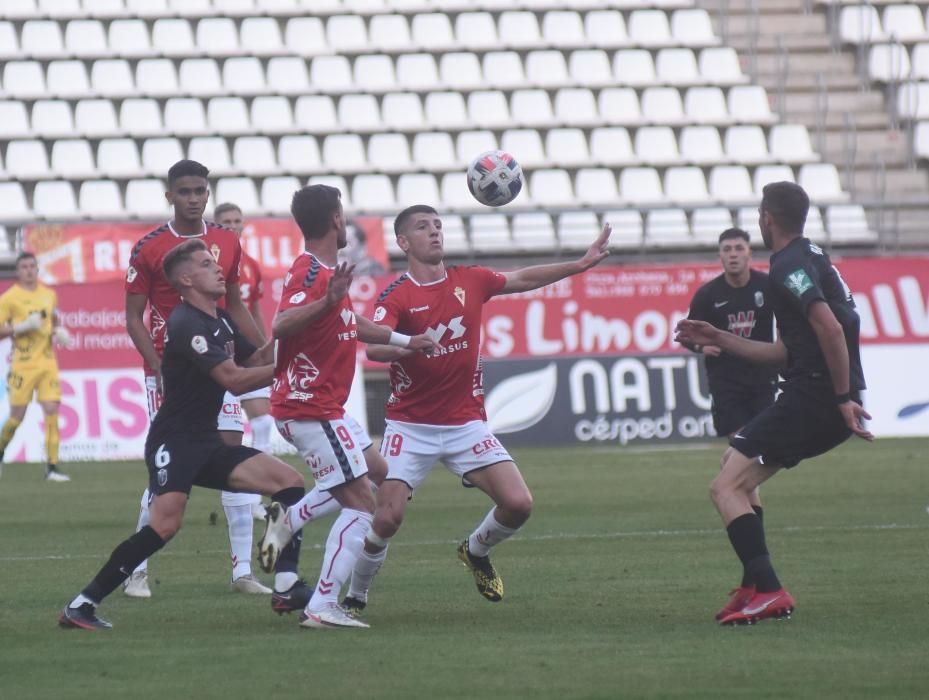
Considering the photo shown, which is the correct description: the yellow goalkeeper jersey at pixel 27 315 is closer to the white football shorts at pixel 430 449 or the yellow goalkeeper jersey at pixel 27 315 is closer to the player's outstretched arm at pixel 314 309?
the white football shorts at pixel 430 449

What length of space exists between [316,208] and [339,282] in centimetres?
64

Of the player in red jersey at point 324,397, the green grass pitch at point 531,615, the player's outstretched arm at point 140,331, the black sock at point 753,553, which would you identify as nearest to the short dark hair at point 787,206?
the black sock at point 753,553

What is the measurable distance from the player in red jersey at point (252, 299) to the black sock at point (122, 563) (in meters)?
3.83

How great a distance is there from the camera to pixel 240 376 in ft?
26.4

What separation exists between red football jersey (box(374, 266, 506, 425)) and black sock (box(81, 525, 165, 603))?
60.4 inches

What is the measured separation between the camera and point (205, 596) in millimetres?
9617

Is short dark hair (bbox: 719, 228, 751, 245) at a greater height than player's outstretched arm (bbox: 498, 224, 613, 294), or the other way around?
short dark hair (bbox: 719, 228, 751, 245)

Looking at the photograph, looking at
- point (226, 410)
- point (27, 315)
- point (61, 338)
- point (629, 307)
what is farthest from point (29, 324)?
point (226, 410)

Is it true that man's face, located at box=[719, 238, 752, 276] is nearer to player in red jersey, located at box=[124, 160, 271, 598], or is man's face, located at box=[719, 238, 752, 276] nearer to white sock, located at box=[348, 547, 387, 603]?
player in red jersey, located at box=[124, 160, 271, 598]

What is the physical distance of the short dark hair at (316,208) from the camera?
27.2 feet

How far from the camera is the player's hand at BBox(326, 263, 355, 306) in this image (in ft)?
25.6

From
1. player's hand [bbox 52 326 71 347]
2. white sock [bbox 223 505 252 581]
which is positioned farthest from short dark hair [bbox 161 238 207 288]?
player's hand [bbox 52 326 71 347]

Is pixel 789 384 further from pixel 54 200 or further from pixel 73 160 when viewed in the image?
pixel 73 160

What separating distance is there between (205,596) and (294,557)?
42.6 inches
